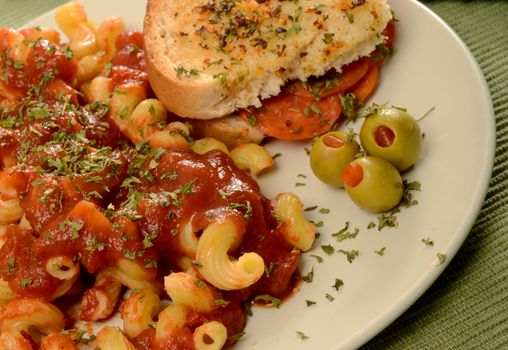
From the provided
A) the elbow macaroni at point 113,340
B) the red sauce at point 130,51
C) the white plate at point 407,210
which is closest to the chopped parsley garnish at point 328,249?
the white plate at point 407,210

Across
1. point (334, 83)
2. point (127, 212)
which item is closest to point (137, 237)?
point (127, 212)

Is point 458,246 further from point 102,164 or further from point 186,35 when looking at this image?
point 186,35

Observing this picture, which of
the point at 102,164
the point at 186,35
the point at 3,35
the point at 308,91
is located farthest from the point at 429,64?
the point at 3,35

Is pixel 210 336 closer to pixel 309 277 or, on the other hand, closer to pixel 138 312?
pixel 138 312

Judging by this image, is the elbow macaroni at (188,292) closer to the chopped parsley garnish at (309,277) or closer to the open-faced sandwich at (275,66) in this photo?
the chopped parsley garnish at (309,277)

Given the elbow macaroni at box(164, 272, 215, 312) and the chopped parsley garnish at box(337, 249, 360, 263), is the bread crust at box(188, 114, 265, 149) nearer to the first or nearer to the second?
the chopped parsley garnish at box(337, 249, 360, 263)
